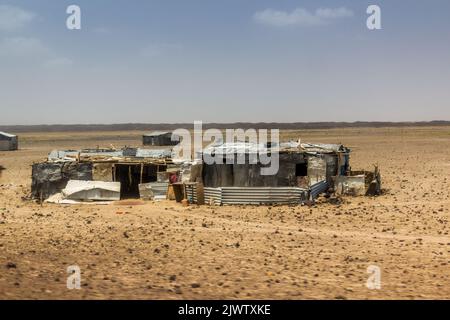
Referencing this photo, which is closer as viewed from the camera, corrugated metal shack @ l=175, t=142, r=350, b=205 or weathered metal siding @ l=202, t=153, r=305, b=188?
corrugated metal shack @ l=175, t=142, r=350, b=205

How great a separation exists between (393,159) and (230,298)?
143 ft

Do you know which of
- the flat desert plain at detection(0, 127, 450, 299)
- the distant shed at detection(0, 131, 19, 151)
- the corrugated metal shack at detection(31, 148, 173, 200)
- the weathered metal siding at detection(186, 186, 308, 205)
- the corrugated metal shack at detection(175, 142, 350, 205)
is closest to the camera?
the flat desert plain at detection(0, 127, 450, 299)

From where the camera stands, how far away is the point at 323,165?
25.4m

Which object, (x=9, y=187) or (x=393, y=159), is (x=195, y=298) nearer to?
(x=9, y=187)

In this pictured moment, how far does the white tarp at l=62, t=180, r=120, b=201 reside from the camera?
963 inches

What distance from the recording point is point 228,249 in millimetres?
13891

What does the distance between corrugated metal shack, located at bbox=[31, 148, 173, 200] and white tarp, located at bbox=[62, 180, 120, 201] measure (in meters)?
1.04

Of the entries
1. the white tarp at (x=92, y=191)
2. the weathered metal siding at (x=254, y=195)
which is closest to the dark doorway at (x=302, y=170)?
the weathered metal siding at (x=254, y=195)

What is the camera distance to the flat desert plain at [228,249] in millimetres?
9906

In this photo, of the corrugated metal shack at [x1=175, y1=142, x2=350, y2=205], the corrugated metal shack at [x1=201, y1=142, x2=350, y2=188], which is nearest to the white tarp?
the corrugated metal shack at [x1=175, y1=142, x2=350, y2=205]

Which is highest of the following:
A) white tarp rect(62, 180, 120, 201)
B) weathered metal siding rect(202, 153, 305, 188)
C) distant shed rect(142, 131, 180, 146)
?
distant shed rect(142, 131, 180, 146)

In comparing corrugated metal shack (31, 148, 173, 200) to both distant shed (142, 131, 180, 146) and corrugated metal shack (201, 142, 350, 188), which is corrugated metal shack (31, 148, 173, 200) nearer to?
corrugated metal shack (201, 142, 350, 188)

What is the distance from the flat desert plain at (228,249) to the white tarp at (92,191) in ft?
4.21

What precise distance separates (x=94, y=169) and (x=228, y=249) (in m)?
14.2
